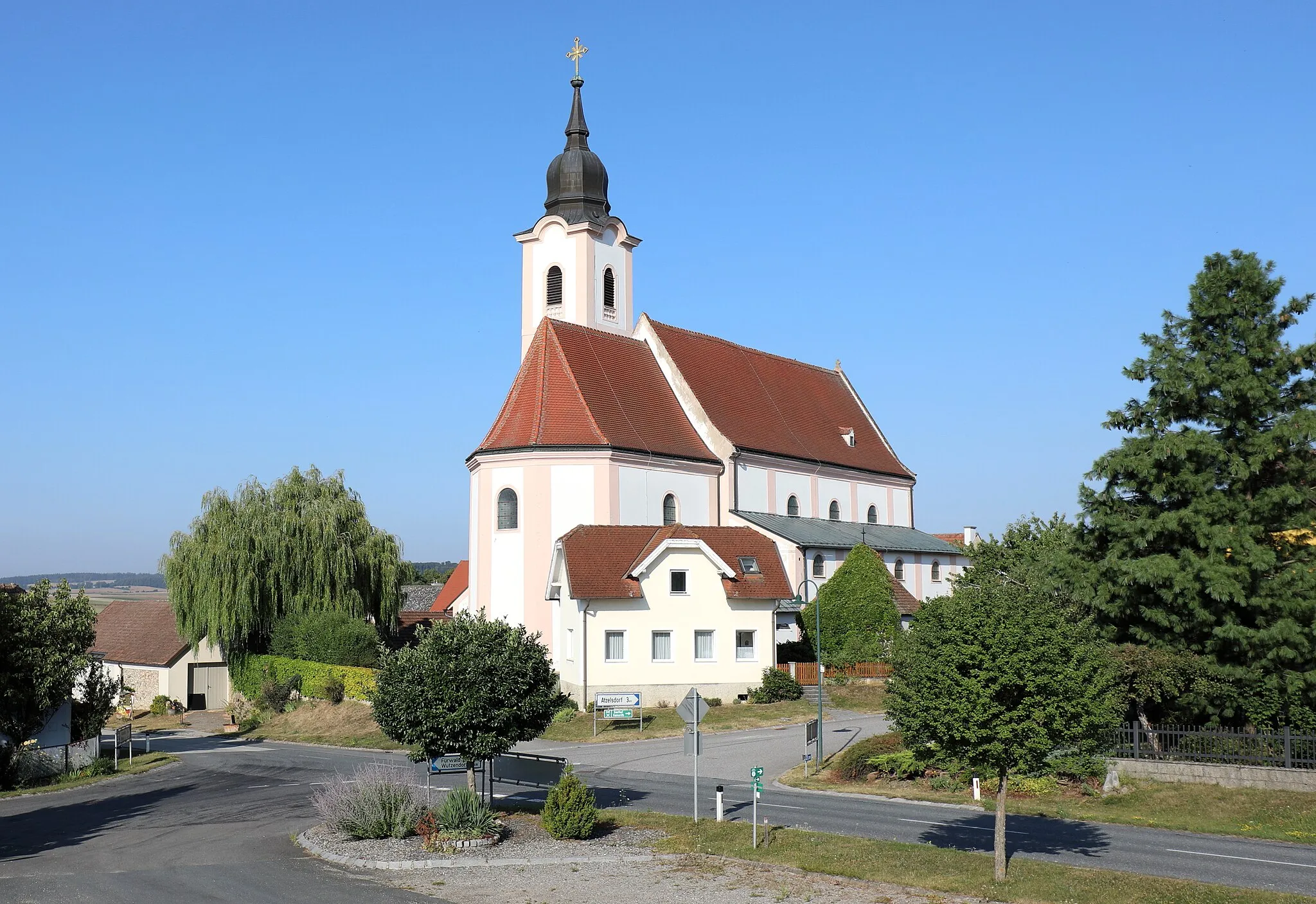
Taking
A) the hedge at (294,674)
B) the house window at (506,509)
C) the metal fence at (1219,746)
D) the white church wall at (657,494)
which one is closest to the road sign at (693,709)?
the metal fence at (1219,746)

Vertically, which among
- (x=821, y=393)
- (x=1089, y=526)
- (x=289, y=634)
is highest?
(x=821, y=393)

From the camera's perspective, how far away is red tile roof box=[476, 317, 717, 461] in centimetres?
4191

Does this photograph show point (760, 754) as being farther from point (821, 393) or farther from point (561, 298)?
point (821, 393)

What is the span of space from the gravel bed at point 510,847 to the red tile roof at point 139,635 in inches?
1291

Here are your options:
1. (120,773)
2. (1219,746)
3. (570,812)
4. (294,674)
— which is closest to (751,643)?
(1219,746)

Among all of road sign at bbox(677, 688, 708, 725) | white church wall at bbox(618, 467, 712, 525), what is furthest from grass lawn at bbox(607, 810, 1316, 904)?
white church wall at bbox(618, 467, 712, 525)

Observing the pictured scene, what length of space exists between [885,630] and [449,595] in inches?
1303

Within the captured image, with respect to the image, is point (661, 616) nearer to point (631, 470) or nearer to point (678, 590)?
point (678, 590)

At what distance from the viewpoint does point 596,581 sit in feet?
120

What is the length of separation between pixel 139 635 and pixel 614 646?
2714 centimetres

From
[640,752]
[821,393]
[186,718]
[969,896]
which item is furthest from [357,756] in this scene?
[821,393]

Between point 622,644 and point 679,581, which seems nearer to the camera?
point 622,644

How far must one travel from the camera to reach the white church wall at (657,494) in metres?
42.1

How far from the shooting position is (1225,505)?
23719 mm
